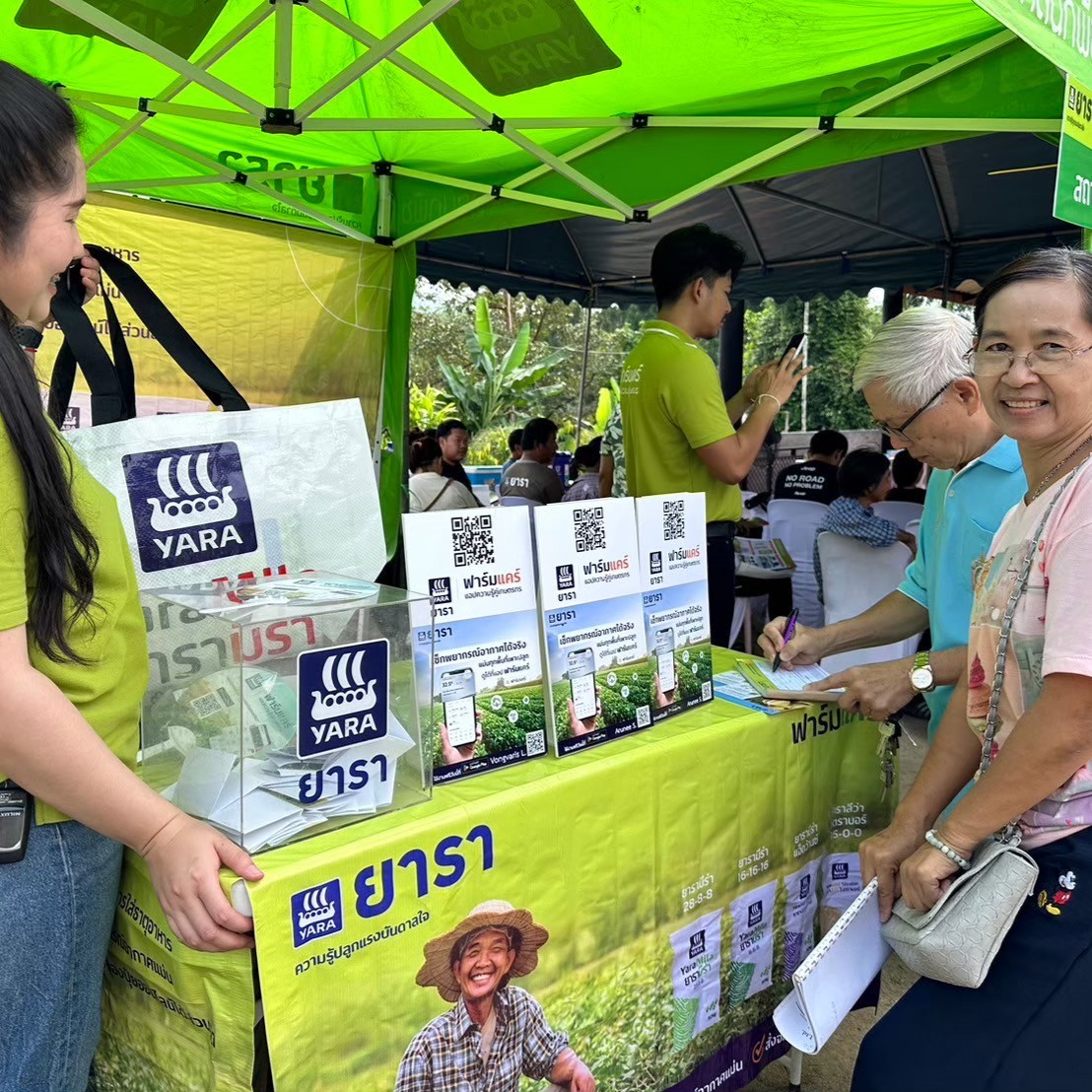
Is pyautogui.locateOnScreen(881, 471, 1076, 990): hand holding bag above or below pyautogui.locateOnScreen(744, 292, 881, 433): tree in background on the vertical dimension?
below

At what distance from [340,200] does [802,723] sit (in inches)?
143

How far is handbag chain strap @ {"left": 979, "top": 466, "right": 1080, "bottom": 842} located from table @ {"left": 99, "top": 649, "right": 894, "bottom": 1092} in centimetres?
48

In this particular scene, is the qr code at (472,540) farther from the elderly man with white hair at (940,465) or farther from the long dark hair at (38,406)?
the elderly man with white hair at (940,465)

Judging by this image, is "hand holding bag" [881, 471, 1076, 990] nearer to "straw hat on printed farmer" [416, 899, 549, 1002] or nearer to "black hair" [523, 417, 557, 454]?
"straw hat on printed farmer" [416, 899, 549, 1002]

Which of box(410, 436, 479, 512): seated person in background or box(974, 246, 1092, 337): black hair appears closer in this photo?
box(974, 246, 1092, 337): black hair

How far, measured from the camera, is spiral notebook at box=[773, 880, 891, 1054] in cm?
129

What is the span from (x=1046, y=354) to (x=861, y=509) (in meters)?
3.23

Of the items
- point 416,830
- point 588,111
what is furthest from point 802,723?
point 588,111

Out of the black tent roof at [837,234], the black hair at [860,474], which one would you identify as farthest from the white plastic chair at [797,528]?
the black tent roof at [837,234]

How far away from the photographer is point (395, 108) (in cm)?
375

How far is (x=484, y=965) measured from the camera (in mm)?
1324

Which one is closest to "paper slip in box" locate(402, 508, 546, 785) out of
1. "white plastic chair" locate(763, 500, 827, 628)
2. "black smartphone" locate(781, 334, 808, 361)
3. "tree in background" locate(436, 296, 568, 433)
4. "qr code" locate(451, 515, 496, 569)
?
"qr code" locate(451, 515, 496, 569)

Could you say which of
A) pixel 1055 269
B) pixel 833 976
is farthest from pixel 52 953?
pixel 1055 269

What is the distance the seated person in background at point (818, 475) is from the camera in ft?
17.6
